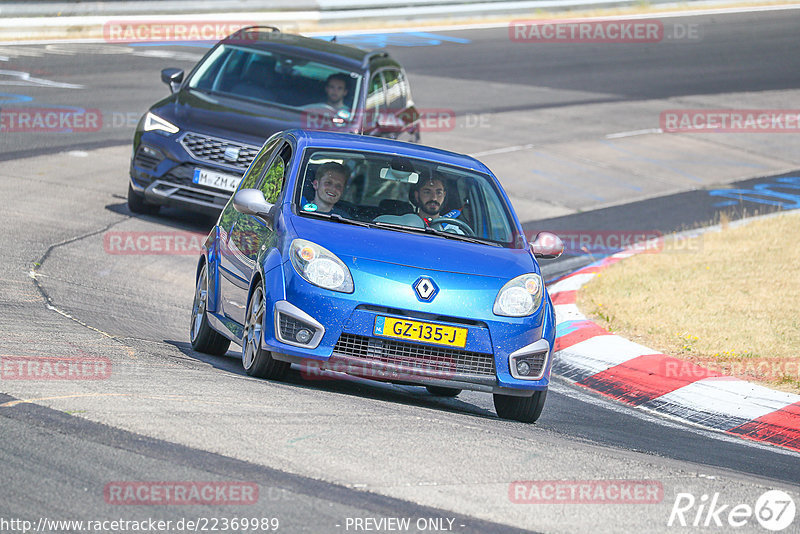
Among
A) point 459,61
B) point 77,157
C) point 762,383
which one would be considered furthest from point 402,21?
point 762,383

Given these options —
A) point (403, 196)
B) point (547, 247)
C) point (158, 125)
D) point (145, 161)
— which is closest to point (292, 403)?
point (403, 196)

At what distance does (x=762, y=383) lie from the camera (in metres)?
9.03

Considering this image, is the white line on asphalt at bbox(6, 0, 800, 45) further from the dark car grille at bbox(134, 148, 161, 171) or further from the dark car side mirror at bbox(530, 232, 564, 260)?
the dark car side mirror at bbox(530, 232, 564, 260)

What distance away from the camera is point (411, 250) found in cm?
730

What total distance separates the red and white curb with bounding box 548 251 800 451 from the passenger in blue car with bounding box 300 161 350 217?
2570 millimetres

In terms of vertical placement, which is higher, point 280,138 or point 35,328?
point 280,138

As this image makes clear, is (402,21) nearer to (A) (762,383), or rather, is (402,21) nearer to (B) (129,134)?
(B) (129,134)

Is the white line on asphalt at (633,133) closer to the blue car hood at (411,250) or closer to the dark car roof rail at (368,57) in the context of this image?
the dark car roof rail at (368,57)

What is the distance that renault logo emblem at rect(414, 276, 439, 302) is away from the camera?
699cm

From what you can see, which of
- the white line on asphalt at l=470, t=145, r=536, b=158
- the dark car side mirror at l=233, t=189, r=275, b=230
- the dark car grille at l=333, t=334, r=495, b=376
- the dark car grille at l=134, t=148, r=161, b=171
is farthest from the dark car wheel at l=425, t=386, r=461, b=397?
the white line on asphalt at l=470, t=145, r=536, b=158

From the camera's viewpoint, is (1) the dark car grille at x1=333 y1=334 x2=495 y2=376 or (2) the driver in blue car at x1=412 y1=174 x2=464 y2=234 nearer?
(1) the dark car grille at x1=333 y1=334 x2=495 y2=376

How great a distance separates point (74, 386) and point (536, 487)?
242cm

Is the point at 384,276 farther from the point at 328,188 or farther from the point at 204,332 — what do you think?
the point at 204,332

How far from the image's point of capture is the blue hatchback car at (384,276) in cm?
697
